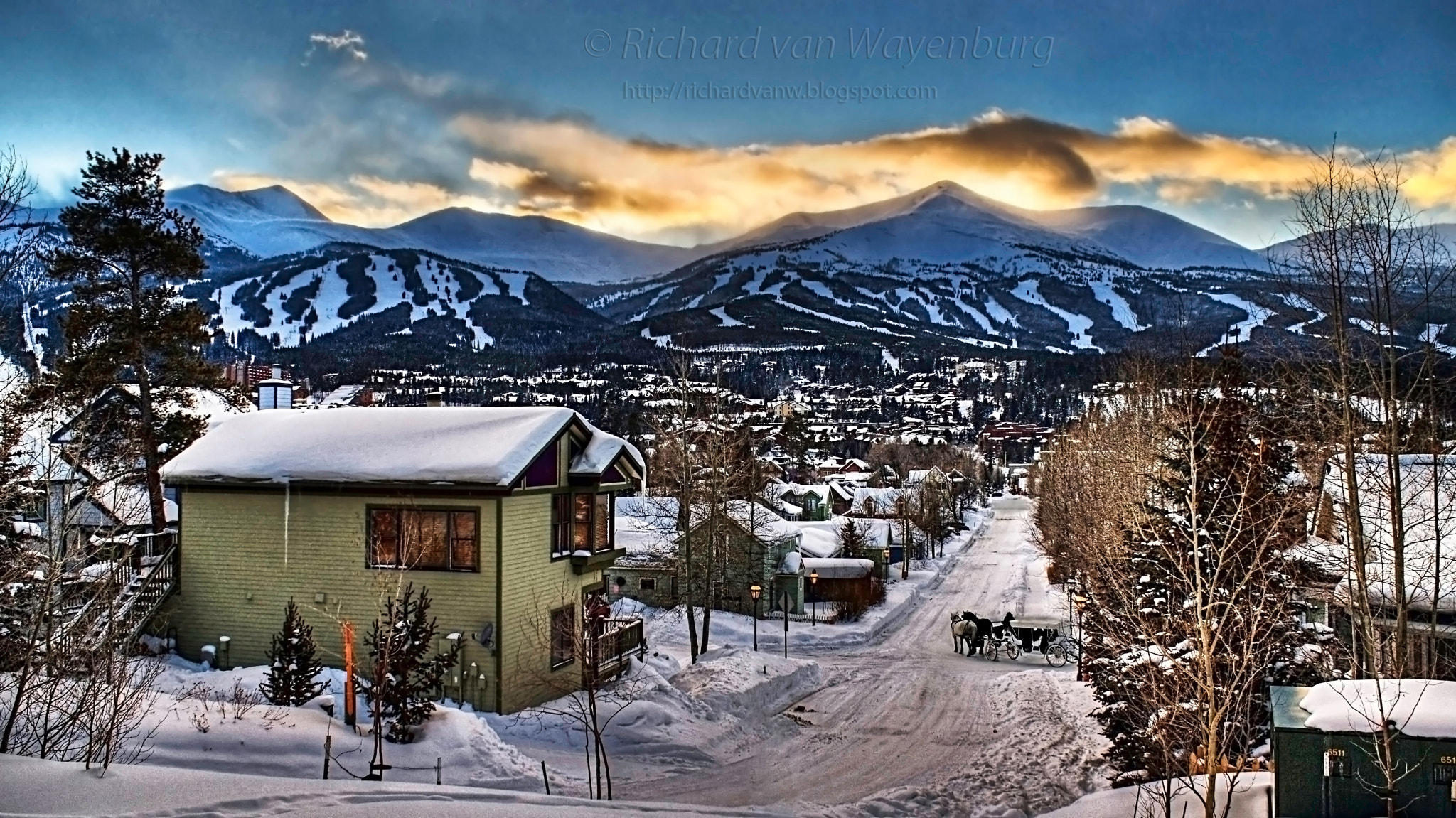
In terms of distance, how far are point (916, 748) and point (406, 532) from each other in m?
12.2

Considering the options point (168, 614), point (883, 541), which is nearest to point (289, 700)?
point (168, 614)

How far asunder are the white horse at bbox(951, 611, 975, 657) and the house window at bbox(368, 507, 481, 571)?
2180 cm

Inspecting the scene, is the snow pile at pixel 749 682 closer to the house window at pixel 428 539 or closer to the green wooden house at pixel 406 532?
the green wooden house at pixel 406 532

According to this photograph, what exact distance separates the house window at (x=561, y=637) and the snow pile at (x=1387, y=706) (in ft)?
51.8

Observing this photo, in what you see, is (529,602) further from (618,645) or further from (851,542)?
(851,542)

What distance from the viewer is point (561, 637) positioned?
23.9 m

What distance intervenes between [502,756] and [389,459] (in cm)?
815

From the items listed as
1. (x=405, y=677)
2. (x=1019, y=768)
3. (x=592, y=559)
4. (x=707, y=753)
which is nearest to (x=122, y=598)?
(x=405, y=677)

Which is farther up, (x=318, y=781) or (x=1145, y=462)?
(x=1145, y=462)

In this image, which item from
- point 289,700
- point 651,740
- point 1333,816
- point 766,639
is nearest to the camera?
point 1333,816

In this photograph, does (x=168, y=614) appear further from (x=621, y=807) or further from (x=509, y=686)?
(x=621, y=807)

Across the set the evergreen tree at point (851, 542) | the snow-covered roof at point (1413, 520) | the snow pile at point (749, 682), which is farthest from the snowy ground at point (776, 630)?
the snow-covered roof at point (1413, 520)

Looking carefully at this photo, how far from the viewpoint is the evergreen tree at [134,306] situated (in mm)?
26922

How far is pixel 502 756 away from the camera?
17.2 m
